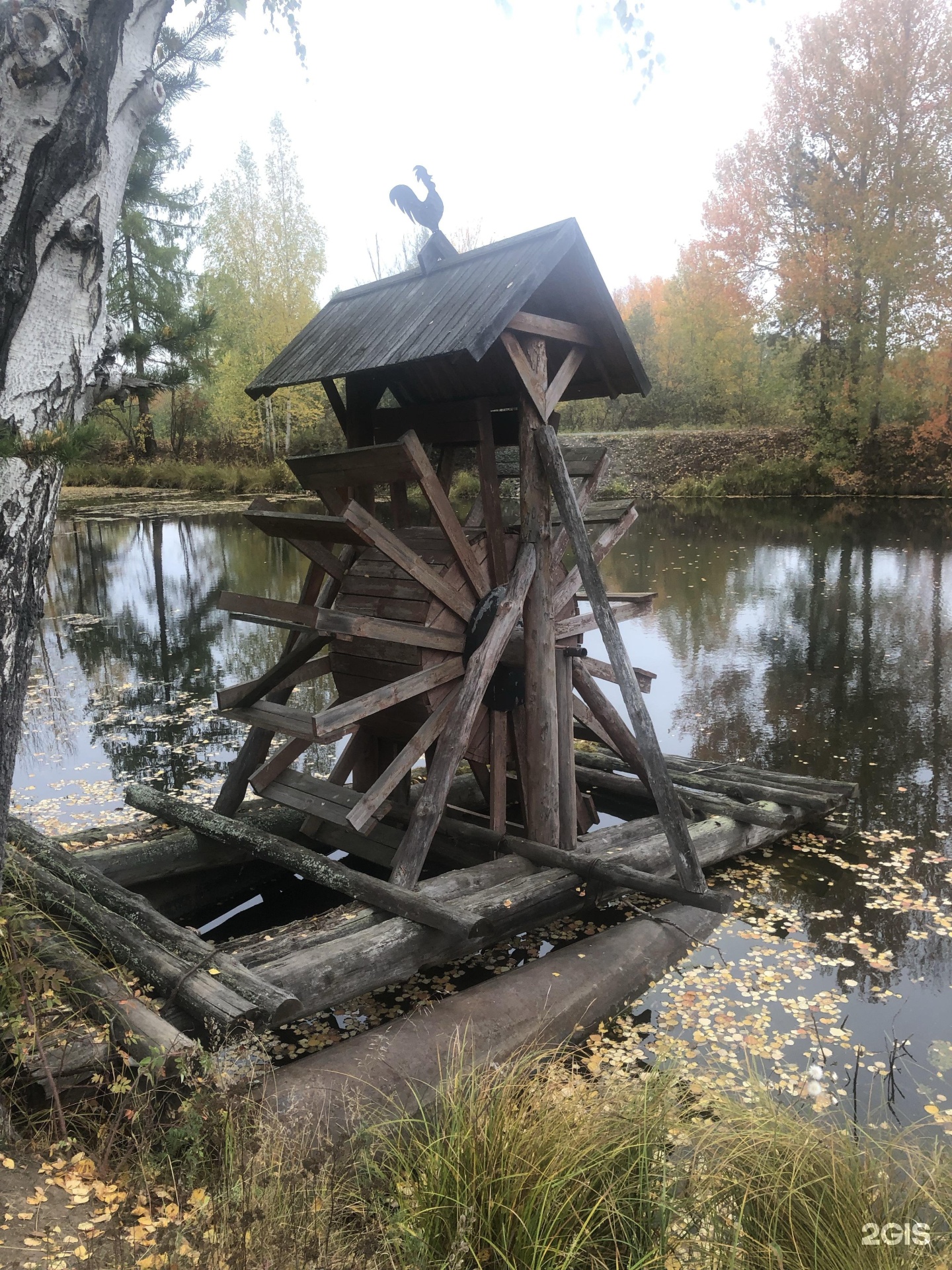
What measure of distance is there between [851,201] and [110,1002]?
27684 mm

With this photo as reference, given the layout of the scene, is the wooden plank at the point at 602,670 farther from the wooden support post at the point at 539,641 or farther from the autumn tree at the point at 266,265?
the autumn tree at the point at 266,265

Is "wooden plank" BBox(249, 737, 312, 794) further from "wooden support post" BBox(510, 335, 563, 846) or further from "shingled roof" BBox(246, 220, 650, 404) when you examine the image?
"shingled roof" BBox(246, 220, 650, 404)

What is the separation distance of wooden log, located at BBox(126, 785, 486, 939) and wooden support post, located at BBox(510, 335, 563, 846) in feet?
4.01

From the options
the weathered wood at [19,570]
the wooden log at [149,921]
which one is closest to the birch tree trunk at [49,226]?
the weathered wood at [19,570]

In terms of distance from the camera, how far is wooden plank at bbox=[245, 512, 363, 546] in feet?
17.4

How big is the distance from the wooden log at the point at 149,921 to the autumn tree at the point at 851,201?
85.3 ft

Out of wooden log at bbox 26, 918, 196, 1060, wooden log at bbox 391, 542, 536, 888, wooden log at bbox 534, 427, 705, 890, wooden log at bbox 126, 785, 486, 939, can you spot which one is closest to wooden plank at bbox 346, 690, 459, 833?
wooden log at bbox 391, 542, 536, 888

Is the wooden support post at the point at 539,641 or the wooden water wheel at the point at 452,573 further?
the wooden support post at the point at 539,641

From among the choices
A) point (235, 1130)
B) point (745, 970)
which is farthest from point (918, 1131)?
point (235, 1130)

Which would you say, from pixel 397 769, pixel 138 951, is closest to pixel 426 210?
pixel 397 769

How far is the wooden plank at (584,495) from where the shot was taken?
600cm

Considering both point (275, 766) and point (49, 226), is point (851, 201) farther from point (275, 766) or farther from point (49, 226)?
point (49, 226)

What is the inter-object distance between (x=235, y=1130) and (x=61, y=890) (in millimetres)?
1879

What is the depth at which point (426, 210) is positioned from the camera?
5984mm
